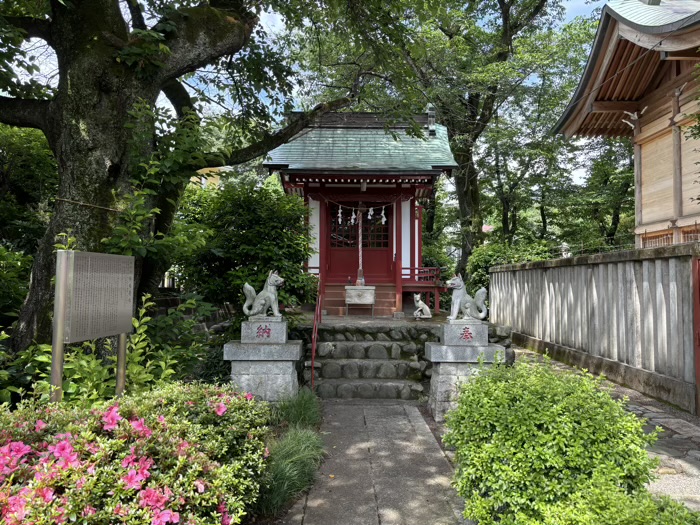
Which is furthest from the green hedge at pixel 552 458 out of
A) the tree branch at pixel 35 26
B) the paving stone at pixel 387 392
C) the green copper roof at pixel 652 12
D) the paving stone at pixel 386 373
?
the green copper roof at pixel 652 12

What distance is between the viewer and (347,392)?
22.1ft

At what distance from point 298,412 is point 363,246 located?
8.09 meters

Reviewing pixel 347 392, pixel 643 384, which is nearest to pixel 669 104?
pixel 643 384

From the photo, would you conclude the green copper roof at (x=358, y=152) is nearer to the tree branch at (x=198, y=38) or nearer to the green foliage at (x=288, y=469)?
the tree branch at (x=198, y=38)

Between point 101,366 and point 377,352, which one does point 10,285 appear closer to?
point 101,366

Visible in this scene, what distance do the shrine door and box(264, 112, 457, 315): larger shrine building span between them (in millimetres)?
29

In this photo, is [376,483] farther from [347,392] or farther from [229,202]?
[229,202]

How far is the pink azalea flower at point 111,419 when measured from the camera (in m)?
2.50

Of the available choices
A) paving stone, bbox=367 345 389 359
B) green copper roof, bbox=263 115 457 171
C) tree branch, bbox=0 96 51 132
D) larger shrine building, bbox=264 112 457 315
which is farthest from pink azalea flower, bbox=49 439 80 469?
larger shrine building, bbox=264 112 457 315

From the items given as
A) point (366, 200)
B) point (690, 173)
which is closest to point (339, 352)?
point (366, 200)

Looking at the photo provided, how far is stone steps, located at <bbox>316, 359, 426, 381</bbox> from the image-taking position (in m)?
7.12

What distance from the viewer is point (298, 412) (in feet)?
17.1

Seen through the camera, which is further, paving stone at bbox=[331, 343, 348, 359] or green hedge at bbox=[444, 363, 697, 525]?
paving stone at bbox=[331, 343, 348, 359]

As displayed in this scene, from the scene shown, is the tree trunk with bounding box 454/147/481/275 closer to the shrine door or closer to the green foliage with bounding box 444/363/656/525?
the shrine door
